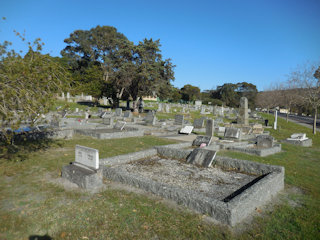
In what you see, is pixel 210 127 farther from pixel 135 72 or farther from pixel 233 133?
pixel 135 72

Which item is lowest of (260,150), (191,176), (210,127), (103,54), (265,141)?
(191,176)

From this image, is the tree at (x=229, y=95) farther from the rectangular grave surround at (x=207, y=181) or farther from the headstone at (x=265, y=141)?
the rectangular grave surround at (x=207, y=181)

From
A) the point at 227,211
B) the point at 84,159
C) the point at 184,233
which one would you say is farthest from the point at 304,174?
the point at 84,159

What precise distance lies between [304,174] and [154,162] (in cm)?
522

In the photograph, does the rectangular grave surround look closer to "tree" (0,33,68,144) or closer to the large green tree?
"tree" (0,33,68,144)

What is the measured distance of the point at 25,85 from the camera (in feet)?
19.5

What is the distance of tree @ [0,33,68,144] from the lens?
5.46m

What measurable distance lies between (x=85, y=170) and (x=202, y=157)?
412cm

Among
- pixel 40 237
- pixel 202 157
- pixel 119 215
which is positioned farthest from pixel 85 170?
pixel 202 157

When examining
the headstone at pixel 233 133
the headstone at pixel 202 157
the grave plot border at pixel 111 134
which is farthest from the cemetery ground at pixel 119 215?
the headstone at pixel 233 133

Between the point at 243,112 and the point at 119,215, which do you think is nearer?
the point at 119,215

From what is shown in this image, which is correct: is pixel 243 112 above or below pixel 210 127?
above

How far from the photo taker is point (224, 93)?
90.9m

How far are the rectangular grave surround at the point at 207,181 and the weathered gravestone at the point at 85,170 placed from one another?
0.53m
